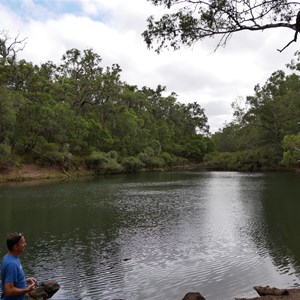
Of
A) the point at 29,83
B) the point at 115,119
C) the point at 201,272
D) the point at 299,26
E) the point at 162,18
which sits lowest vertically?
the point at 201,272

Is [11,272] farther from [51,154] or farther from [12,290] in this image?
[51,154]

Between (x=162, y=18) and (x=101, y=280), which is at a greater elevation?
(x=162, y=18)

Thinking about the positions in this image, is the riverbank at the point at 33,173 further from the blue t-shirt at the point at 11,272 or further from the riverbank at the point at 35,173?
the blue t-shirt at the point at 11,272

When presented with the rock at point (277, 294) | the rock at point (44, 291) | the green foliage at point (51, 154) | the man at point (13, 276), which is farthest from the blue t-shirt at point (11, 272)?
the green foliage at point (51, 154)

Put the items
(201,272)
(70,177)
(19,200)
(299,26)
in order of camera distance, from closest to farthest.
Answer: (299,26)
(201,272)
(19,200)
(70,177)

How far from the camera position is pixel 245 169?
6850 centimetres

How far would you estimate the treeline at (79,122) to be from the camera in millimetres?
50500

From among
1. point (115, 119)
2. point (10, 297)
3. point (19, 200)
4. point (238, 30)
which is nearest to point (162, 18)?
point (238, 30)


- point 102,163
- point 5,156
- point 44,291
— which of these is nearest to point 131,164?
point 102,163

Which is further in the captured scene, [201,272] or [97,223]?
[97,223]

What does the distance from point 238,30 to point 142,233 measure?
1003 centimetres

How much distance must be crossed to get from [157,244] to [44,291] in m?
6.47

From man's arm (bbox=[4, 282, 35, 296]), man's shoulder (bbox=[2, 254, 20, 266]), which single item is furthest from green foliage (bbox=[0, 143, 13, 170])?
man's arm (bbox=[4, 282, 35, 296])

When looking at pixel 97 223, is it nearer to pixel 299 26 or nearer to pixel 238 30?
pixel 238 30
